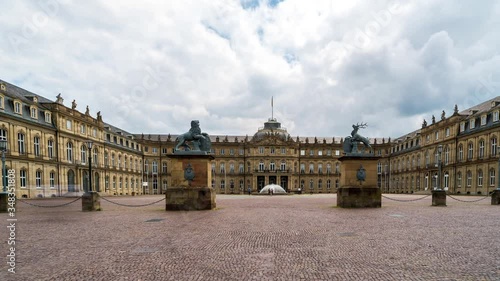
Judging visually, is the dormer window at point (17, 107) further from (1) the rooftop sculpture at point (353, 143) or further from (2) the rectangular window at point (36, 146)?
(1) the rooftop sculpture at point (353, 143)

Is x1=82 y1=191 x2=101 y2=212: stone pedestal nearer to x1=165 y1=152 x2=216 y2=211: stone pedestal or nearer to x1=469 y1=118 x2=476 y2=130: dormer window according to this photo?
x1=165 y1=152 x2=216 y2=211: stone pedestal

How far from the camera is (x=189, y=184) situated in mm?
16328

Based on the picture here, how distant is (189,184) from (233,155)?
2508 inches

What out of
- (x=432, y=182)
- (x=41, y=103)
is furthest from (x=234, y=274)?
(x=432, y=182)

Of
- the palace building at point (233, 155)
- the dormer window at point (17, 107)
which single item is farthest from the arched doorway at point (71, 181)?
the dormer window at point (17, 107)

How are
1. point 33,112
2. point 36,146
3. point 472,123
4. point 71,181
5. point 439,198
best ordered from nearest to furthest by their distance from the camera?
1. point 439,198
2. point 33,112
3. point 36,146
4. point 71,181
5. point 472,123

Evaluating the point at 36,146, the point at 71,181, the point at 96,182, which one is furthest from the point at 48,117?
the point at 96,182

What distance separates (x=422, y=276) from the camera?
17.2ft

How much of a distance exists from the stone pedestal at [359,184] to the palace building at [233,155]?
143 cm

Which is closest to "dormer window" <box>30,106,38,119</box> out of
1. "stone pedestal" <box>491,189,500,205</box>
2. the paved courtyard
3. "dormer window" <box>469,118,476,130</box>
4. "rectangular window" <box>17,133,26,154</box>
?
"rectangular window" <box>17,133,26,154</box>

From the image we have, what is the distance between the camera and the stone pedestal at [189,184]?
1612cm

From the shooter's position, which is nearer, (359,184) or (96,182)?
(359,184)

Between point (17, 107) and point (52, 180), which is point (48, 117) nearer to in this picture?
point (17, 107)

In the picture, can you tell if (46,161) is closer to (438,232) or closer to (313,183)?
(438,232)
